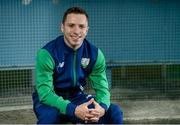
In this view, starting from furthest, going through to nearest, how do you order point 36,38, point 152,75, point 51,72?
1. point 152,75
2. point 36,38
3. point 51,72

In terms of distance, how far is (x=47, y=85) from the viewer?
12.4ft

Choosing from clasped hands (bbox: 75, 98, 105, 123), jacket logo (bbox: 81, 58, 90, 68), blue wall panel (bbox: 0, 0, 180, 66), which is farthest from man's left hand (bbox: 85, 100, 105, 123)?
blue wall panel (bbox: 0, 0, 180, 66)

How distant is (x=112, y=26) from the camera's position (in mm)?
6836

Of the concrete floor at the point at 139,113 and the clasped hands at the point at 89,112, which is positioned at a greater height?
the clasped hands at the point at 89,112

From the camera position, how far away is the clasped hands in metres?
3.62

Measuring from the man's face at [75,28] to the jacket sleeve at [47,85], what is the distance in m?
0.25

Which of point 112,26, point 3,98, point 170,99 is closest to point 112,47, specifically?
point 112,26

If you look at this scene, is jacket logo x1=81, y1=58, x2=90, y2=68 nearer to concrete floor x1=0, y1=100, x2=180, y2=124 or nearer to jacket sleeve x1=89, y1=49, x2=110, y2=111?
jacket sleeve x1=89, y1=49, x2=110, y2=111

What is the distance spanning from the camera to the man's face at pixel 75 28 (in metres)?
3.85

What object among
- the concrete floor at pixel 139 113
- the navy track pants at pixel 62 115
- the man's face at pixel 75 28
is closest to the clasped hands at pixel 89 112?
the navy track pants at pixel 62 115

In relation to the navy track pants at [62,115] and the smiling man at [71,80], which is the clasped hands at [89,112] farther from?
the navy track pants at [62,115]

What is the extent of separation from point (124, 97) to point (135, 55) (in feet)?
2.29

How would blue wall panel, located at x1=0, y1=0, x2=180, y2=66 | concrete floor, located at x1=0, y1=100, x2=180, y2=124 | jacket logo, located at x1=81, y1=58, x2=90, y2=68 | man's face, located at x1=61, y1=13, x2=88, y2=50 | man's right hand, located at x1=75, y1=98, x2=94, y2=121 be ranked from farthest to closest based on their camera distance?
blue wall panel, located at x1=0, y1=0, x2=180, y2=66 < concrete floor, located at x1=0, y1=100, x2=180, y2=124 < jacket logo, located at x1=81, y1=58, x2=90, y2=68 < man's face, located at x1=61, y1=13, x2=88, y2=50 < man's right hand, located at x1=75, y1=98, x2=94, y2=121

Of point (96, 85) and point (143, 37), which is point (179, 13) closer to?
point (143, 37)
